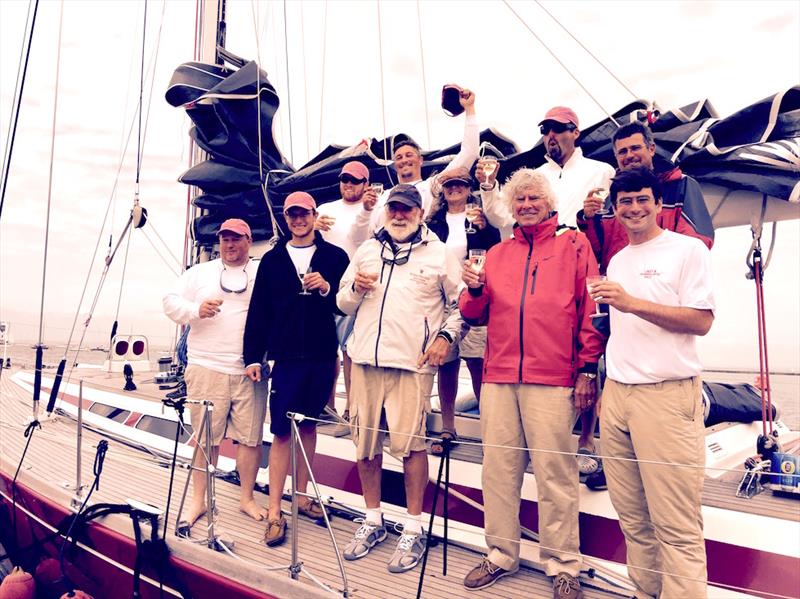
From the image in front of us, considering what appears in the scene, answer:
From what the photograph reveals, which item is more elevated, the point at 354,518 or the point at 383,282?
the point at 383,282

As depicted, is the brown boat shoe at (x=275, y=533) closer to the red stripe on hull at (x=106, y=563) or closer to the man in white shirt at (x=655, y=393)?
the red stripe on hull at (x=106, y=563)

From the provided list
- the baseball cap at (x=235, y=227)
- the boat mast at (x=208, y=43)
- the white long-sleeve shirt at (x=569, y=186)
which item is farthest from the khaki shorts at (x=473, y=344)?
the boat mast at (x=208, y=43)

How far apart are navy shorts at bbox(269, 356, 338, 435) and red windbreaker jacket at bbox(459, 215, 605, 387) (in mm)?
1011

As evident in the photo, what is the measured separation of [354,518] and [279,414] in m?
0.80

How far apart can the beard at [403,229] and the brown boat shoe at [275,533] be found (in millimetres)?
1634

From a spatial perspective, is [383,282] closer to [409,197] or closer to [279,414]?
[409,197]

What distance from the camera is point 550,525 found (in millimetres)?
2307

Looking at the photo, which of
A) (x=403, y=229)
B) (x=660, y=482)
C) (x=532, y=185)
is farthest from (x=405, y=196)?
(x=660, y=482)

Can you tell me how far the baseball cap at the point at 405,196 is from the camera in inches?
111

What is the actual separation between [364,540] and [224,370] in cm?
123

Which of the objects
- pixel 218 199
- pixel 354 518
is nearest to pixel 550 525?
pixel 354 518

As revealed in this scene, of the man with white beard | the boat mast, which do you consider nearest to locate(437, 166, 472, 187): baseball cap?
the man with white beard

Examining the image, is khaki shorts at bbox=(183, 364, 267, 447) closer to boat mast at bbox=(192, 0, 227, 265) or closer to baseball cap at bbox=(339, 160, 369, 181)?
baseball cap at bbox=(339, 160, 369, 181)

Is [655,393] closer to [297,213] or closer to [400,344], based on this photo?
[400,344]
